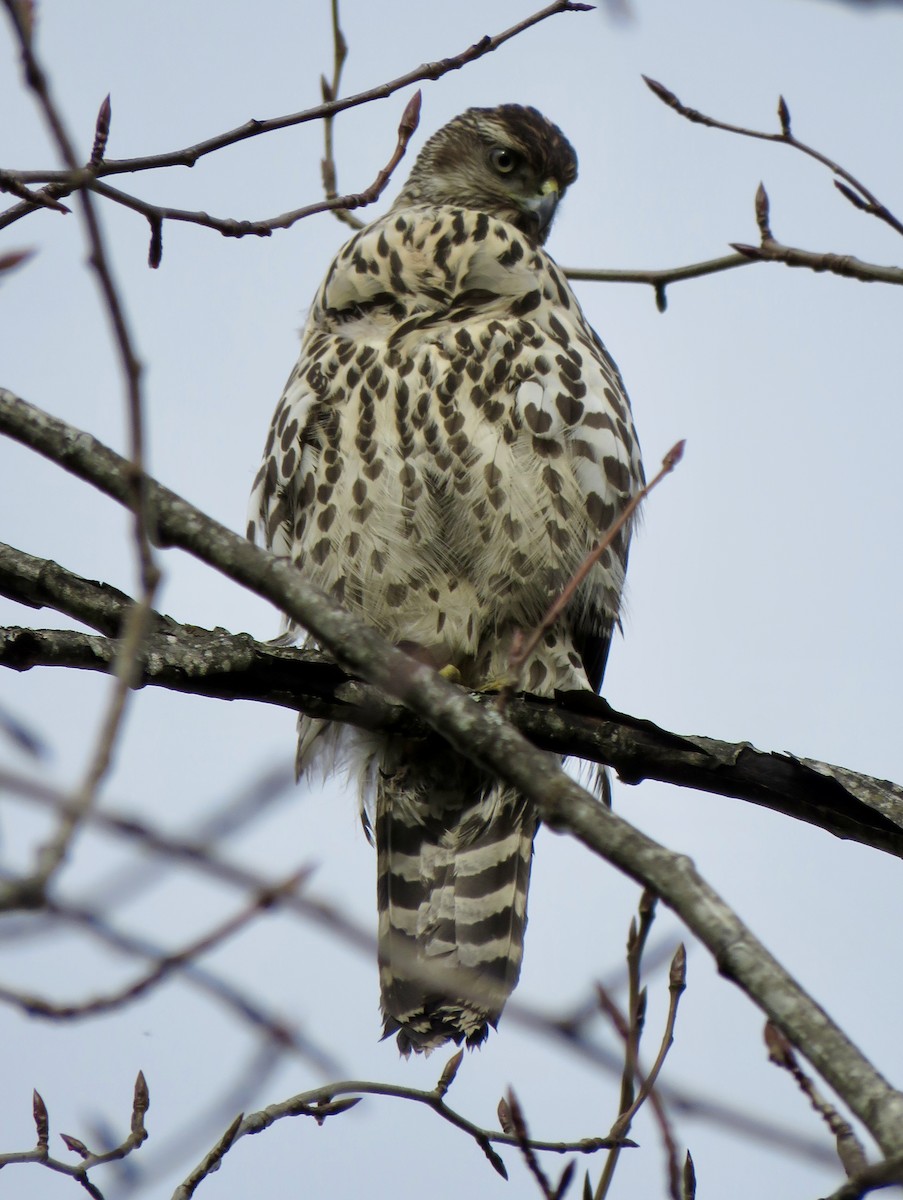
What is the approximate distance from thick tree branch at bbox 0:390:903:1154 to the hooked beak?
348cm

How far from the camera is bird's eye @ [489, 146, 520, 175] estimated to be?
210 inches

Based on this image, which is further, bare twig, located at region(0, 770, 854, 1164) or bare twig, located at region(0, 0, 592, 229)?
bare twig, located at region(0, 0, 592, 229)

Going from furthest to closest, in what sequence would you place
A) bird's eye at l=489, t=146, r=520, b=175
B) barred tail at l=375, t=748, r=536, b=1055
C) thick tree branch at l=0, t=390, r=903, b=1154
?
bird's eye at l=489, t=146, r=520, b=175 < barred tail at l=375, t=748, r=536, b=1055 < thick tree branch at l=0, t=390, r=903, b=1154

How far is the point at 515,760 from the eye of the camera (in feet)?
5.65

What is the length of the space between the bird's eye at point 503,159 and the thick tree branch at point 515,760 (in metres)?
3.64

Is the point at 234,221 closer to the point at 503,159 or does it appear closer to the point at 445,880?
the point at 445,880

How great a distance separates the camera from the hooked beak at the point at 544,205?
520cm

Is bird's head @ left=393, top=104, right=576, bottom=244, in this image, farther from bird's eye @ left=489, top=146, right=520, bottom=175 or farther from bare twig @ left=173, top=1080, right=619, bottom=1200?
bare twig @ left=173, top=1080, right=619, bottom=1200

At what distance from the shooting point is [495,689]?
3.82 metres

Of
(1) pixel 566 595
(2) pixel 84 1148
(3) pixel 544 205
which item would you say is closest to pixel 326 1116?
(2) pixel 84 1148

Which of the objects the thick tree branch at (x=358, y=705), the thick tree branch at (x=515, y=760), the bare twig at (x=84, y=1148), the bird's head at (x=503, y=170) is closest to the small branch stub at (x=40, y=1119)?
the bare twig at (x=84, y=1148)

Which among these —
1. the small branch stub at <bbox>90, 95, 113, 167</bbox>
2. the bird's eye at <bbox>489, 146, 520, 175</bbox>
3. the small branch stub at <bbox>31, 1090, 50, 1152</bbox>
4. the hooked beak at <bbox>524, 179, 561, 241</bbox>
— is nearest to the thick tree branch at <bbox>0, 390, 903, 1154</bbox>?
the small branch stub at <bbox>90, 95, 113, 167</bbox>

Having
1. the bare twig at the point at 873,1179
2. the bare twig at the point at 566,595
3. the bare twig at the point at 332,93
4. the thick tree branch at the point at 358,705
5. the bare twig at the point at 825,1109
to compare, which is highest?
the bare twig at the point at 332,93

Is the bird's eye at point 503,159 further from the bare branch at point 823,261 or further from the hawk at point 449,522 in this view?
the bare branch at point 823,261
